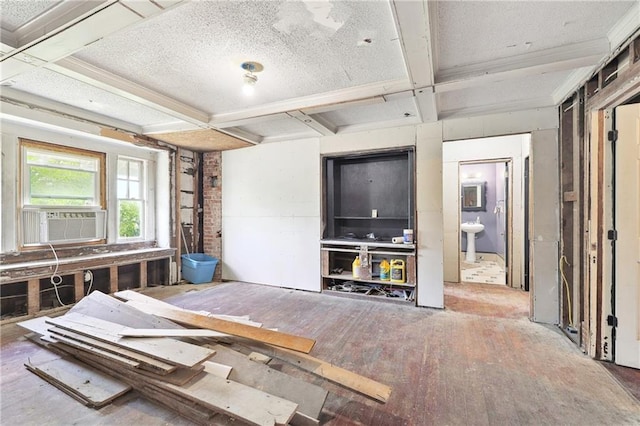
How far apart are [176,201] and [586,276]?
239 inches

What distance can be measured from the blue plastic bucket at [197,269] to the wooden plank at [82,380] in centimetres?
290

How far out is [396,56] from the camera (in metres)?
2.49

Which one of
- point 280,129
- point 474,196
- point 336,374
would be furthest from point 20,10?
point 474,196

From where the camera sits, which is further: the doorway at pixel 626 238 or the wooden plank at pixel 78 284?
the wooden plank at pixel 78 284

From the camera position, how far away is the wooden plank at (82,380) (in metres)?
2.00

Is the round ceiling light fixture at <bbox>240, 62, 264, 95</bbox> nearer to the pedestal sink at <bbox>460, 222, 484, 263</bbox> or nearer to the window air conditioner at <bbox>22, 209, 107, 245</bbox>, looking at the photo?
the window air conditioner at <bbox>22, 209, 107, 245</bbox>

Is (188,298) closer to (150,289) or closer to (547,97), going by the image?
(150,289)

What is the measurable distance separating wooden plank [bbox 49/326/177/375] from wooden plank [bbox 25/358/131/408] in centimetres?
19

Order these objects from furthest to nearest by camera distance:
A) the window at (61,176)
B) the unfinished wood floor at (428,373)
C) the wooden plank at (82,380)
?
1. the window at (61,176)
2. the wooden plank at (82,380)
3. the unfinished wood floor at (428,373)

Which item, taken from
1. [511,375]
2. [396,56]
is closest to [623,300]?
[511,375]

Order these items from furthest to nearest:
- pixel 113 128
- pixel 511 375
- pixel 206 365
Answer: pixel 113 128, pixel 511 375, pixel 206 365

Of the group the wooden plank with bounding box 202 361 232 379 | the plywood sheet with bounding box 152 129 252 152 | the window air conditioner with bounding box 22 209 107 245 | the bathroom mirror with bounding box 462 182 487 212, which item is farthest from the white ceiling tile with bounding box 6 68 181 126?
the bathroom mirror with bounding box 462 182 487 212

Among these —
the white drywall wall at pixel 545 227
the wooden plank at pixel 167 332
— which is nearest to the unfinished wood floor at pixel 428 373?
the white drywall wall at pixel 545 227

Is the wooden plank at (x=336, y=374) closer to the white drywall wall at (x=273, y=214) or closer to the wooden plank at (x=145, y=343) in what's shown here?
the wooden plank at (x=145, y=343)
